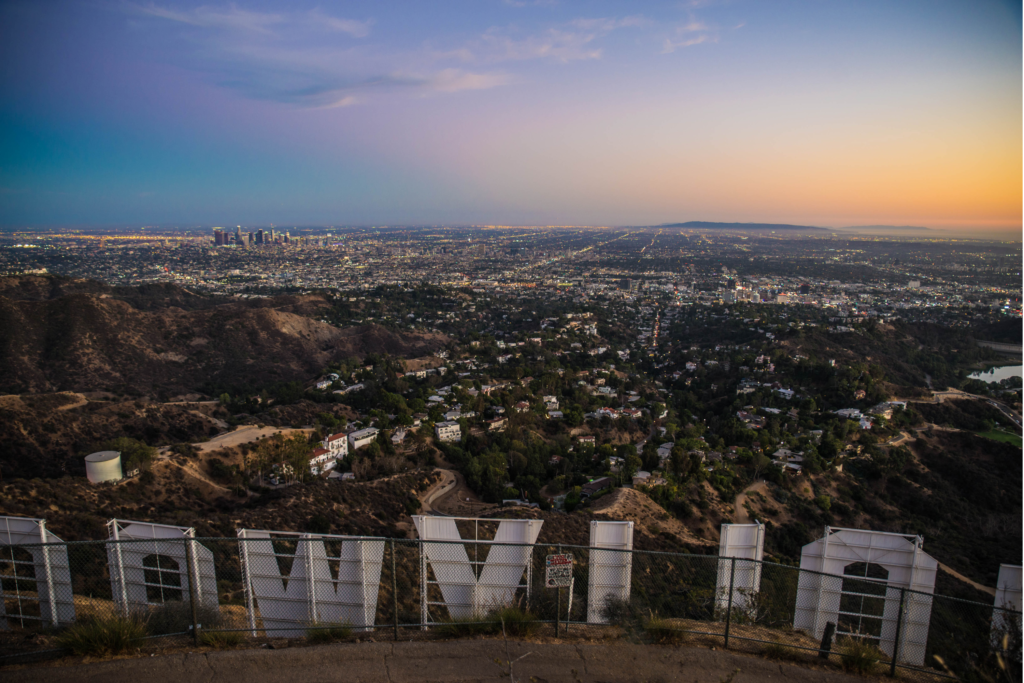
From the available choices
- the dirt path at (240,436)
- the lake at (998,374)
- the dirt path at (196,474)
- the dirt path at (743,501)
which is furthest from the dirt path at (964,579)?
the dirt path at (240,436)

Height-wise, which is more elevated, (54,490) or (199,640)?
(199,640)

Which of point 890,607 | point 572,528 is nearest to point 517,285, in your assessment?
point 572,528

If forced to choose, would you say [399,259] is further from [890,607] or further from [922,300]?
[890,607]

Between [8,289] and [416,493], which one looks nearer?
[416,493]

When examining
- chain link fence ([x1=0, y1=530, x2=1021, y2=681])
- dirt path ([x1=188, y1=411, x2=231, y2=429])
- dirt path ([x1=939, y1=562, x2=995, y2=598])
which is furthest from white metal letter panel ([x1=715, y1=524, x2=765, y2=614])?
dirt path ([x1=188, y1=411, x2=231, y2=429])

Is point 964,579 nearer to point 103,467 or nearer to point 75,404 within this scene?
point 103,467

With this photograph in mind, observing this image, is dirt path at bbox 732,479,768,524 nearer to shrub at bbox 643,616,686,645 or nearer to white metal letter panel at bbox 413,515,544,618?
shrub at bbox 643,616,686,645
